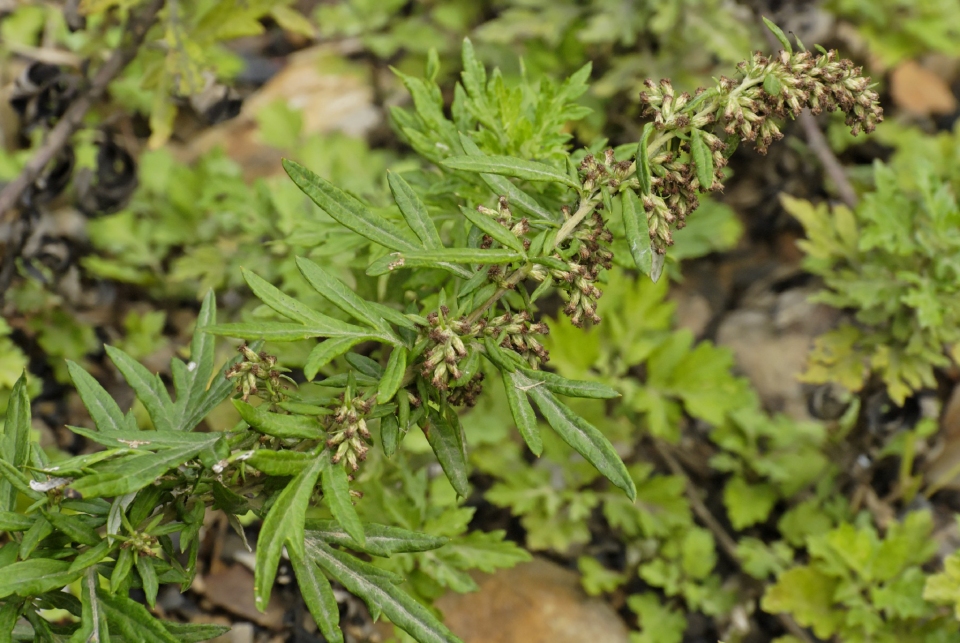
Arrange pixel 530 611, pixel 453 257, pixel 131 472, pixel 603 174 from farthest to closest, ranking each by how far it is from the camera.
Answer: pixel 530 611, pixel 603 174, pixel 453 257, pixel 131 472

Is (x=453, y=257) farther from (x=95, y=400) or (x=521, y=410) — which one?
(x=95, y=400)

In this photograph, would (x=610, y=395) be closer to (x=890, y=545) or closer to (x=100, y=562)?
(x=100, y=562)

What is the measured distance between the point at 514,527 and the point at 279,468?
1994mm

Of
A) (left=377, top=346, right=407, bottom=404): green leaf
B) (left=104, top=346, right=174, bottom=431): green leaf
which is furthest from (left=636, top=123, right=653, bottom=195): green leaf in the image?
(left=104, top=346, right=174, bottom=431): green leaf

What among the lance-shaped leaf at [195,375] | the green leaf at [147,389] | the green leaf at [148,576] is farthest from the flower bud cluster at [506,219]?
the green leaf at [148,576]

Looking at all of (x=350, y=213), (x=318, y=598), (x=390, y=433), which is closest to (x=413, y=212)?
(x=350, y=213)

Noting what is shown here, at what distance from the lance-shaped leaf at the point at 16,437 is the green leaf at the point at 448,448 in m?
0.80

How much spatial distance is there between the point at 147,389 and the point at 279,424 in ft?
1.53

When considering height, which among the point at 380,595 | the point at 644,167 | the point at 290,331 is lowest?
the point at 380,595

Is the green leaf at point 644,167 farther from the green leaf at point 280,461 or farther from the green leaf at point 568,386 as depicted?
the green leaf at point 280,461

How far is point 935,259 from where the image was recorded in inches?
109

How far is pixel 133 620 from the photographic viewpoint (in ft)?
4.91

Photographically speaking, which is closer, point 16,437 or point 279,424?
point 279,424

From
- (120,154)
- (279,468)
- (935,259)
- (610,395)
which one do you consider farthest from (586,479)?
(120,154)
